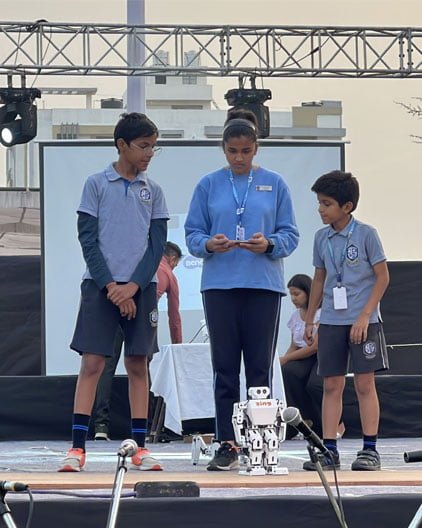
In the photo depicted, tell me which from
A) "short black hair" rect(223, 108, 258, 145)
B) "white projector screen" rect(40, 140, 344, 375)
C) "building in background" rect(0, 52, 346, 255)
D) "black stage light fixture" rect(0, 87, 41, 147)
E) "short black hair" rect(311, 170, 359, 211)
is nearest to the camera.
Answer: "short black hair" rect(223, 108, 258, 145)

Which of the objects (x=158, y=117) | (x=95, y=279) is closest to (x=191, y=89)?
Result: (x=158, y=117)

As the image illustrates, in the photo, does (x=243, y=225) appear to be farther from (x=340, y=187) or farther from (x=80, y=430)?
(x=80, y=430)

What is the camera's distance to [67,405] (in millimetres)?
8820

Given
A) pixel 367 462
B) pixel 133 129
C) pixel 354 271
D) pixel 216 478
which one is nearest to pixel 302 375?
pixel 354 271

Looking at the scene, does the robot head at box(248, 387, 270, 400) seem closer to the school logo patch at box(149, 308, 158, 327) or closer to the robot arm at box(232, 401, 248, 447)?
the robot arm at box(232, 401, 248, 447)

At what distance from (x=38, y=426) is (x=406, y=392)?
2.67 m

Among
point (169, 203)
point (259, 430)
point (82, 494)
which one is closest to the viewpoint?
point (82, 494)

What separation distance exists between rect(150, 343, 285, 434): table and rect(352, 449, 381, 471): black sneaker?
2.75 meters

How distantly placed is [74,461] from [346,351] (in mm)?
1377

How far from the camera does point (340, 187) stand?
18.9ft

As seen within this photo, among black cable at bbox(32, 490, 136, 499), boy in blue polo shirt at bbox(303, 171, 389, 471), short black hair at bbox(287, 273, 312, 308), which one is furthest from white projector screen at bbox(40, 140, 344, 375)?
black cable at bbox(32, 490, 136, 499)

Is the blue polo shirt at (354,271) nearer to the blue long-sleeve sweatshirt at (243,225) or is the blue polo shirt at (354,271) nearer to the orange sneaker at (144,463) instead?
the blue long-sleeve sweatshirt at (243,225)

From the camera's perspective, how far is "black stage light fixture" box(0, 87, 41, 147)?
1291 centimetres

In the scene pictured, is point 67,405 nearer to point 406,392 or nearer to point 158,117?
point 406,392
